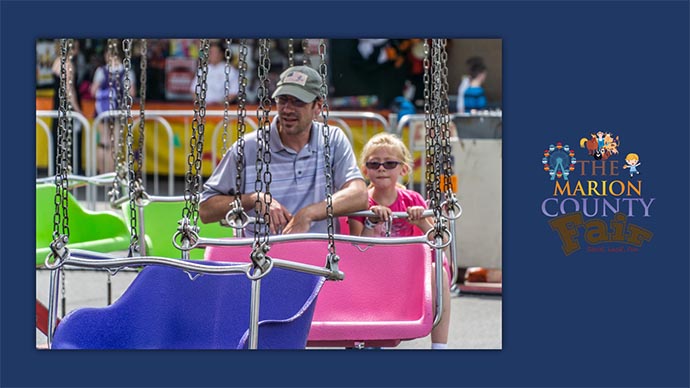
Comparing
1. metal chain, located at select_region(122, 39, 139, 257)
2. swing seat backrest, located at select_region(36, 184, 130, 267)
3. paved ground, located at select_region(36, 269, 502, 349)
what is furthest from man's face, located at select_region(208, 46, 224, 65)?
metal chain, located at select_region(122, 39, 139, 257)

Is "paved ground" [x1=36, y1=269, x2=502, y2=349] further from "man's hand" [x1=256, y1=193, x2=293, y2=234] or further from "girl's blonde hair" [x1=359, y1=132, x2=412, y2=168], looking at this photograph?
"man's hand" [x1=256, y1=193, x2=293, y2=234]

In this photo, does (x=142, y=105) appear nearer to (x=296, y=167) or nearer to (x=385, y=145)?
(x=296, y=167)

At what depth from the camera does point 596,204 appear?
4984 millimetres

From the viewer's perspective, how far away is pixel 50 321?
4.95 metres

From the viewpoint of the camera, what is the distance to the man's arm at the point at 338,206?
5941 millimetres

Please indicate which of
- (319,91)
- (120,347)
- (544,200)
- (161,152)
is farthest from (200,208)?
(161,152)

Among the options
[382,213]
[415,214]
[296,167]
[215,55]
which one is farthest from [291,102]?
[215,55]

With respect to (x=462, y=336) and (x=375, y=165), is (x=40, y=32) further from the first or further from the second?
(x=462, y=336)

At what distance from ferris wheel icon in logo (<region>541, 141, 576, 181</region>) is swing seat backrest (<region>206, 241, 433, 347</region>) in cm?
101

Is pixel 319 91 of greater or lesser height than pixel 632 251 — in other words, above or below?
above

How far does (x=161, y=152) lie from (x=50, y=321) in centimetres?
810

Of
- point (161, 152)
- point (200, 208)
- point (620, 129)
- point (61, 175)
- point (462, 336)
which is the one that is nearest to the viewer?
point (620, 129)

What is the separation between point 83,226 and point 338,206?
7.16 feet

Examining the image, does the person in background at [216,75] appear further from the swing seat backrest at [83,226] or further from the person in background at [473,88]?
the swing seat backrest at [83,226]
